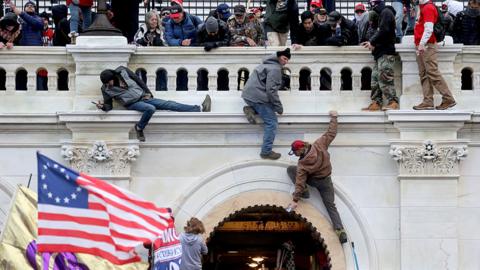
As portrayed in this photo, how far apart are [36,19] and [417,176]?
23.0 ft

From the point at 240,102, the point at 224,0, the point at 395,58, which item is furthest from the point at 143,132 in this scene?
the point at 224,0

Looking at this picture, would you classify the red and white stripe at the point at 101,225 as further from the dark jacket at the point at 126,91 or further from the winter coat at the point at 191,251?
the dark jacket at the point at 126,91

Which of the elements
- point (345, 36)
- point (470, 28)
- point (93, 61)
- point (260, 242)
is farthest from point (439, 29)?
point (260, 242)

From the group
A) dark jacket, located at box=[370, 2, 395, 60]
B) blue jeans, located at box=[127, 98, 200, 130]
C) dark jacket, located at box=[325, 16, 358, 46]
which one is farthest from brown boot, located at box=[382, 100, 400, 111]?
blue jeans, located at box=[127, 98, 200, 130]

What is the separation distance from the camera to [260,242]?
4066 centimetres

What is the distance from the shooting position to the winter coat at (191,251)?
114 ft

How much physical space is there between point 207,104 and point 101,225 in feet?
17.1

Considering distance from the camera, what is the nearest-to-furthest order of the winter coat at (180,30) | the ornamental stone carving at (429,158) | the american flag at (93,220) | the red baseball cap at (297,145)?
the american flag at (93,220) → the red baseball cap at (297,145) → the ornamental stone carving at (429,158) → the winter coat at (180,30)

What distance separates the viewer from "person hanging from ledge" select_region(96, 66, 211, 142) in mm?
35688

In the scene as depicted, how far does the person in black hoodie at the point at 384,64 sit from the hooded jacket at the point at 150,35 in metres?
3.64

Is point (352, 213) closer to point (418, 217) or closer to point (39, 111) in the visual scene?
point (418, 217)

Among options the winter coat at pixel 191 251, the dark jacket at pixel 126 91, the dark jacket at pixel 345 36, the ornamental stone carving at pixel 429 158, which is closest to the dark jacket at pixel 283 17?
the dark jacket at pixel 345 36

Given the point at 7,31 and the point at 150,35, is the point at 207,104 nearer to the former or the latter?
the point at 150,35

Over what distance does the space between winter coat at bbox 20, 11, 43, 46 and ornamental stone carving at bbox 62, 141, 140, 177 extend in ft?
8.68
